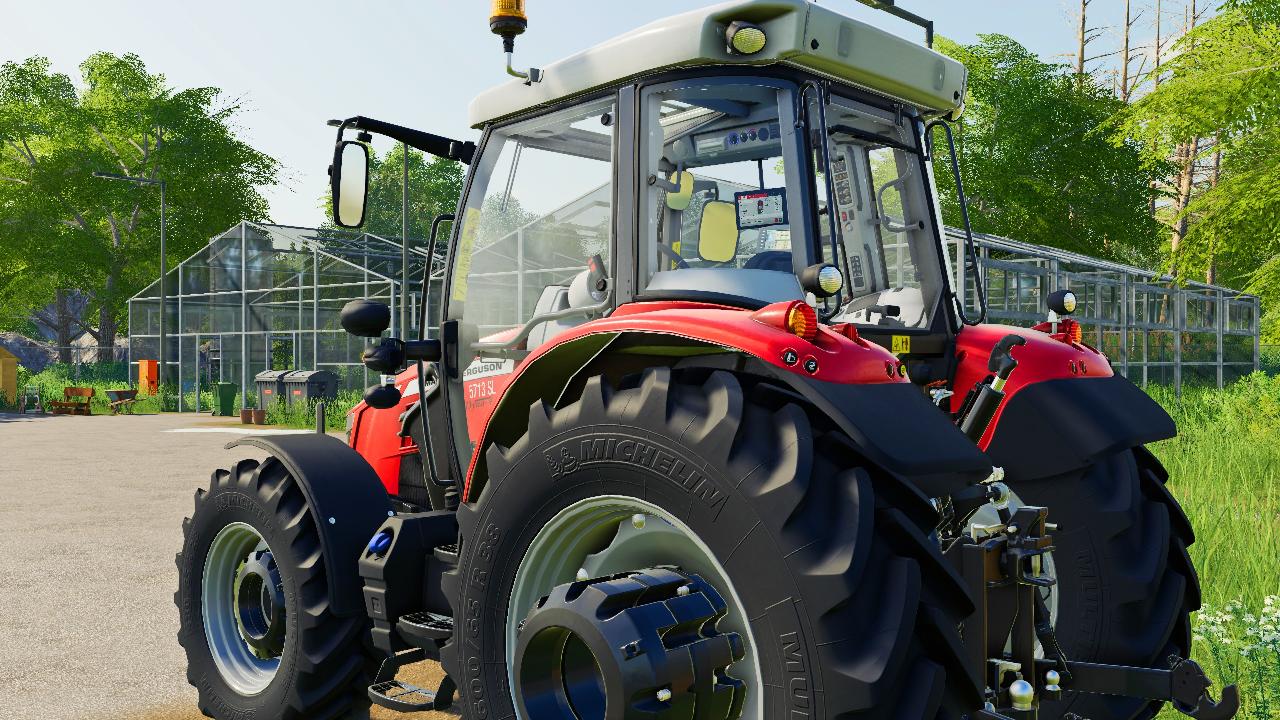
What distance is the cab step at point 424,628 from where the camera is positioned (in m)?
3.51

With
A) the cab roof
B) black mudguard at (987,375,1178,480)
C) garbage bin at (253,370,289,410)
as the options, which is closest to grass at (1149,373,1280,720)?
black mudguard at (987,375,1178,480)

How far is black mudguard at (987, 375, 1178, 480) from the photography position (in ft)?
11.2

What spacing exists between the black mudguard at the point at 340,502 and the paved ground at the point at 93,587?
4.72 feet

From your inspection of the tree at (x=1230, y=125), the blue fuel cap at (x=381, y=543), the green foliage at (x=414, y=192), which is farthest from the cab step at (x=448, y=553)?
the green foliage at (x=414, y=192)

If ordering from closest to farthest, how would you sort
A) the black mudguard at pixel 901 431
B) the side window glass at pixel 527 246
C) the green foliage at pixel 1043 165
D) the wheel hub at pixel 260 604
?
the black mudguard at pixel 901 431, the side window glass at pixel 527 246, the wheel hub at pixel 260 604, the green foliage at pixel 1043 165

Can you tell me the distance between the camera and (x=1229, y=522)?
22.0 ft

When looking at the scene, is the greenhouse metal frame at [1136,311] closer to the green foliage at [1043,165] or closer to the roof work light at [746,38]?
the green foliage at [1043,165]

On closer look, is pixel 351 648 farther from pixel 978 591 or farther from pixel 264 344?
pixel 264 344

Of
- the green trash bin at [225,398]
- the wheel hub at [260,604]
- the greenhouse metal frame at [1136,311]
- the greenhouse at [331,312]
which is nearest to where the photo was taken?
the wheel hub at [260,604]

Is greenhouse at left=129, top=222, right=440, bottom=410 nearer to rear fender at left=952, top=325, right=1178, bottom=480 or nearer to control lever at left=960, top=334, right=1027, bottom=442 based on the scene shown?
rear fender at left=952, top=325, right=1178, bottom=480

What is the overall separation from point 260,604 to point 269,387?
942 inches

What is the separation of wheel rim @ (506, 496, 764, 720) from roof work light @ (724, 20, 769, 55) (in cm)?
134

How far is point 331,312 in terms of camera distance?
30.7 m

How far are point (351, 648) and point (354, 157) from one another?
1870 mm
